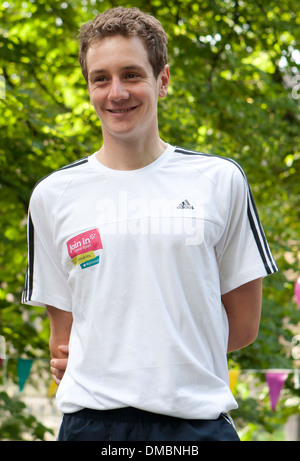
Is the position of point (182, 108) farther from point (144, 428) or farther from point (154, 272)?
point (144, 428)

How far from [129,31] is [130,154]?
33cm

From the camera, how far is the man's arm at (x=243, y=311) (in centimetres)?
200

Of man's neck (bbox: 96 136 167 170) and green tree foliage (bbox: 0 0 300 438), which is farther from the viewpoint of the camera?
green tree foliage (bbox: 0 0 300 438)

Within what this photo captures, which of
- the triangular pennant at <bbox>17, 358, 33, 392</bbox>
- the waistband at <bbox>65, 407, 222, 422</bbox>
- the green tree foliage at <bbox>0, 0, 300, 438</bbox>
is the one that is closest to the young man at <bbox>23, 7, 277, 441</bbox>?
the waistband at <bbox>65, 407, 222, 422</bbox>

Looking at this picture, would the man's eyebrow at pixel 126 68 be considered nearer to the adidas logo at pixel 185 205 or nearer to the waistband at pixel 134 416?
the adidas logo at pixel 185 205

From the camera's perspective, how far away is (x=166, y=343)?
169 cm

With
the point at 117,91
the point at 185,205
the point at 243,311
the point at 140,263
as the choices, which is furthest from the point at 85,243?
the point at 243,311

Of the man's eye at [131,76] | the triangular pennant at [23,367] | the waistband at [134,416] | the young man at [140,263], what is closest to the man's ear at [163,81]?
the young man at [140,263]

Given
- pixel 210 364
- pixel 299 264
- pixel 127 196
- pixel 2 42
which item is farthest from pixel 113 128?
pixel 299 264

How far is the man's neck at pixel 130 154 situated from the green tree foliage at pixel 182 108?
9.97ft

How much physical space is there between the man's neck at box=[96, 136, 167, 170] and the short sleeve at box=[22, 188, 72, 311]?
0.25 meters

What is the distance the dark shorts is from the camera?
1686 millimetres

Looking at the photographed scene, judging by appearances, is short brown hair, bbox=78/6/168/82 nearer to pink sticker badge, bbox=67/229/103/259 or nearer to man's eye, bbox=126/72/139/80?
man's eye, bbox=126/72/139/80

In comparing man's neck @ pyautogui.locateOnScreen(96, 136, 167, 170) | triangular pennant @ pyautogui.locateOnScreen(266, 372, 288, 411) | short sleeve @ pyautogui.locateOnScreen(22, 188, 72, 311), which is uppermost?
man's neck @ pyautogui.locateOnScreen(96, 136, 167, 170)
